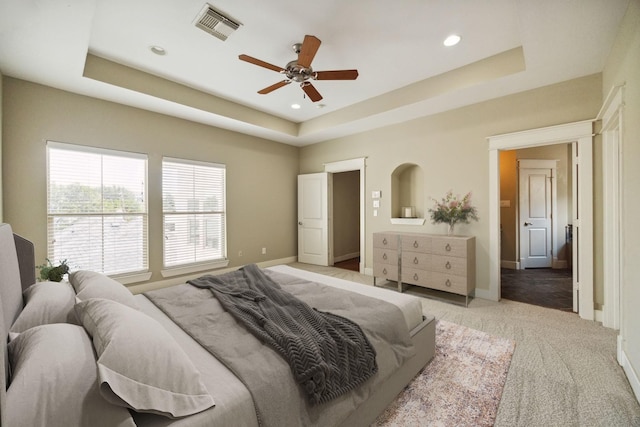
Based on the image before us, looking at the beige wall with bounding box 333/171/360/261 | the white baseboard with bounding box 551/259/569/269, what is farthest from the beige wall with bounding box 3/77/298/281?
the white baseboard with bounding box 551/259/569/269

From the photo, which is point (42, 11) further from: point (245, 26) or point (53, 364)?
point (53, 364)

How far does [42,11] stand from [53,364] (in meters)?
2.64

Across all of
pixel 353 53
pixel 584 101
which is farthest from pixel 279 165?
pixel 584 101

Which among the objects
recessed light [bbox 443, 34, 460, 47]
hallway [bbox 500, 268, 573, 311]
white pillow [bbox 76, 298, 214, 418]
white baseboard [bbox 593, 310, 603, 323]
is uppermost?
recessed light [bbox 443, 34, 460, 47]

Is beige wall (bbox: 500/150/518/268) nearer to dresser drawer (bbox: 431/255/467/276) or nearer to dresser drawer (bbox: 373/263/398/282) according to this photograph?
dresser drawer (bbox: 431/255/467/276)

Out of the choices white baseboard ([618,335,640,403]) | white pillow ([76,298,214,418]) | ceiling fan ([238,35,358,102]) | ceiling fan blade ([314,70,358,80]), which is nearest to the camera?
white pillow ([76,298,214,418])

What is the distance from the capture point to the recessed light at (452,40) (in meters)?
2.67

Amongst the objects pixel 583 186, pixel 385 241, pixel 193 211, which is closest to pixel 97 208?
pixel 193 211

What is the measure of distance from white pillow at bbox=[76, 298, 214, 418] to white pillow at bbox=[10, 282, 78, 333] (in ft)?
1.19

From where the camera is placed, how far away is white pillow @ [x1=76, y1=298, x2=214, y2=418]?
0.86 meters

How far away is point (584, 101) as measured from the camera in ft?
9.82

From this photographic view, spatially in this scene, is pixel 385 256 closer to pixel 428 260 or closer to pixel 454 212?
pixel 428 260

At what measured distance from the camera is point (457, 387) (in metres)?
1.90

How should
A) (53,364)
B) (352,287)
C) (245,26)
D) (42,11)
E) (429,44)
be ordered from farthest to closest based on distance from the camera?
(429,44) < (245,26) < (352,287) < (42,11) < (53,364)
